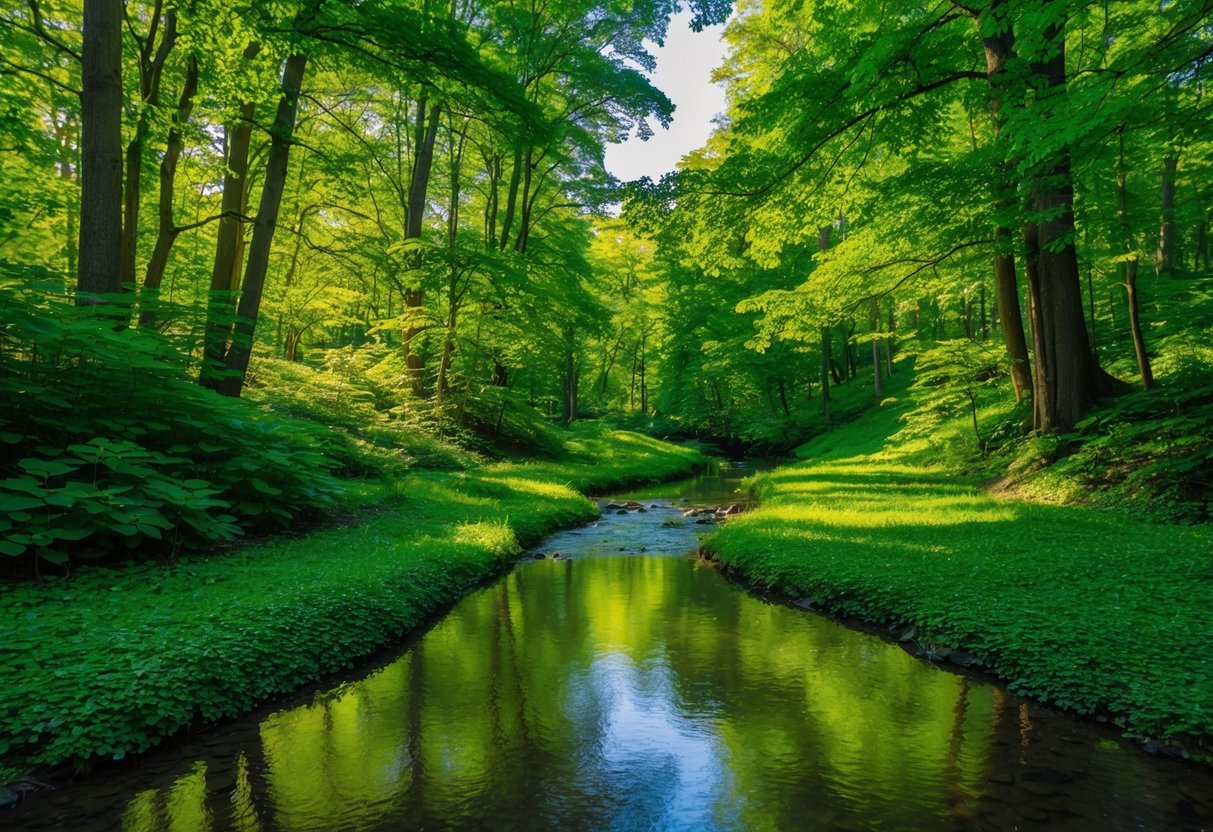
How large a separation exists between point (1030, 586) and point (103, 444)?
9.38 meters

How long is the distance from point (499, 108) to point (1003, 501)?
10877 millimetres

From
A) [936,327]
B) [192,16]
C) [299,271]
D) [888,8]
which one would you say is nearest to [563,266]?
[299,271]

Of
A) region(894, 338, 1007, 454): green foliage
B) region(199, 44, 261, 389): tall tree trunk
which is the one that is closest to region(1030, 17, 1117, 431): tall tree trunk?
region(894, 338, 1007, 454): green foliage

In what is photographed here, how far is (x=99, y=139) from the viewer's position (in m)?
7.63

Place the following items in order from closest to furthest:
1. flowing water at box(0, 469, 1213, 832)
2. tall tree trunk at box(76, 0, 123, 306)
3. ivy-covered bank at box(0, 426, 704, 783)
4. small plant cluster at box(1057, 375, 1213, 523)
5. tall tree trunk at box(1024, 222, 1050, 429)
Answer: flowing water at box(0, 469, 1213, 832) → ivy-covered bank at box(0, 426, 704, 783) → tall tree trunk at box(76, 0, 123, 306) → small plant cluster at box(1057, 375, 1213, 523) → tall tree trunk at box(1024, 222, 1050, 429)

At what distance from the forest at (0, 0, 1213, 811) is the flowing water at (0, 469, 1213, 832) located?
1.29ft

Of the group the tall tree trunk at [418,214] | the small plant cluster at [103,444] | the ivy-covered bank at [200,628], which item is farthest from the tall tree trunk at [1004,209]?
the tall tree trunk at [418,214]

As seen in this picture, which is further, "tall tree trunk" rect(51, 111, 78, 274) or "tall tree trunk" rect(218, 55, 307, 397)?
"tall tree trunk" rect(51, 111, 78, 274)

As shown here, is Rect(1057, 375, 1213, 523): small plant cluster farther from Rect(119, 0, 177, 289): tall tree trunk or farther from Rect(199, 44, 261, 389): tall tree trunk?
Rect(119, 0, 177, 289): tall tree trunk

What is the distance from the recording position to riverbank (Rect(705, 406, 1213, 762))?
14.8ft

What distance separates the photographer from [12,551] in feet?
16.1

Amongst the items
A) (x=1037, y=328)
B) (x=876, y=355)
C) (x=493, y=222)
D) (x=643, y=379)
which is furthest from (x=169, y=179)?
(x=643, y=379)

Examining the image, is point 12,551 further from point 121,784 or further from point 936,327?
point 936,327

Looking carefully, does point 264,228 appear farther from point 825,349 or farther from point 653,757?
point 825,349
